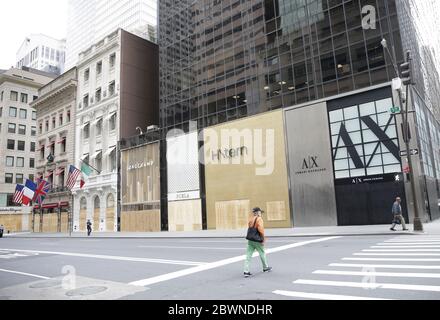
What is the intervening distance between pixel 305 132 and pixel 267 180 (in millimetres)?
5198

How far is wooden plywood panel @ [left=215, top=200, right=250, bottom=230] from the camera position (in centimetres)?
3278

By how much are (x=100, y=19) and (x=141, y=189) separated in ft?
395

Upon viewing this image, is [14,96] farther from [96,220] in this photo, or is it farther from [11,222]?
[96,220]

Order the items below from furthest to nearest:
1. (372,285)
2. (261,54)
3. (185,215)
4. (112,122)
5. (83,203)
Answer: (83,203)
(112,122)
(185,215)
(261,54)
(372,285)

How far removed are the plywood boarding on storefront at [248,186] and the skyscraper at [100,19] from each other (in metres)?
72.7

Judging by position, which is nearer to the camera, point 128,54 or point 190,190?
point 190,190

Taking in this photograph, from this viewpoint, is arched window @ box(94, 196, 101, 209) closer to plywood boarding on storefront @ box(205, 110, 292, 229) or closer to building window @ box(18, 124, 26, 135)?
plywood boarding on storefront @ box(205, 110, 292, 229)

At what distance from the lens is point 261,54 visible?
114 feet

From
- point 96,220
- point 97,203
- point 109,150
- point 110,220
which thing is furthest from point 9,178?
point 110,220

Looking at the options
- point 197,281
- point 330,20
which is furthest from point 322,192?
point 197,281

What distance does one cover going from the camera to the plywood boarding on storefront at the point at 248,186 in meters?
30.5

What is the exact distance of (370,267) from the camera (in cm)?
907

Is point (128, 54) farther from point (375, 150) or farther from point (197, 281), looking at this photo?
point (197, 281)

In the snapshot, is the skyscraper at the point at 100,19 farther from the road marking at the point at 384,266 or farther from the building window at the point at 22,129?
the road marking at the point at 384,266
